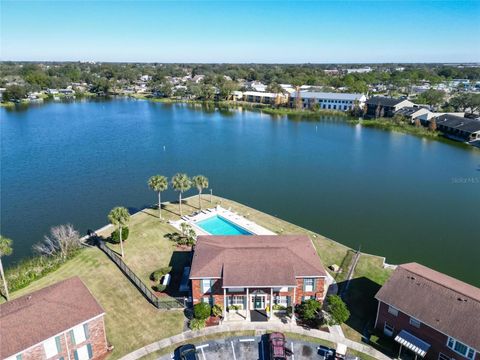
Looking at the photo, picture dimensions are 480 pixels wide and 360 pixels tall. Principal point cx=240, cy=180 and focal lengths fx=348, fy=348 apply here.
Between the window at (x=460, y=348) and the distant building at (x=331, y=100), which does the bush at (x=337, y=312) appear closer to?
the window at (x=460, y=348)

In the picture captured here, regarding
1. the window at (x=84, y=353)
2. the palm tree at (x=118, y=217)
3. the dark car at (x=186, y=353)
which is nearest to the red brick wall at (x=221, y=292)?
the dark car at (x=186, y=353)

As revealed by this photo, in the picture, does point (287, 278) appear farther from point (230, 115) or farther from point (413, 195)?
point (230, 115)

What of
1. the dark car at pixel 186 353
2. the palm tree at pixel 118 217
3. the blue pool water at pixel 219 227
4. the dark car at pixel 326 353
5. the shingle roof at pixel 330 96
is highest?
the shingle roof at pixel 330 96

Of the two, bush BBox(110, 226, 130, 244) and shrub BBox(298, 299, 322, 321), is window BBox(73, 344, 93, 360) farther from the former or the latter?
shrub BBox(298, 299, 322, 321)

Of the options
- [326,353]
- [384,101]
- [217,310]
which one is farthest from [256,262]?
[384,101]

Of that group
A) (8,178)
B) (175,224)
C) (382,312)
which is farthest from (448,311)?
(8,178)
